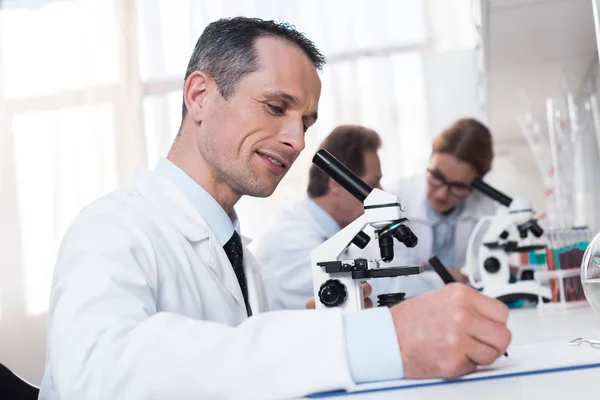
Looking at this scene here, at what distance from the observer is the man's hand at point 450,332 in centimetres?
76

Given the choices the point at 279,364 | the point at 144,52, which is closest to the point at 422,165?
the point at 144,52

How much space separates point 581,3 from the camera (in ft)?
6.87

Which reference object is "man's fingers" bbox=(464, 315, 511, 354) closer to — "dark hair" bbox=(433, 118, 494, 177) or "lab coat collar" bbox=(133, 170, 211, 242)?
"lab coat collar" bbox=(133, 170, 211, 242)

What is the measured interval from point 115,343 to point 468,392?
0.39 meters

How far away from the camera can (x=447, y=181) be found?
3.17 meters

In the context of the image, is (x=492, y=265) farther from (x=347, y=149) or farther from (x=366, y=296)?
(x=366, y=296)

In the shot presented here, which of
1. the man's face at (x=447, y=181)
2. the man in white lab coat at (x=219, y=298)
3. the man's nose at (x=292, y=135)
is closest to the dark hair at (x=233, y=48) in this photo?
the man in white lab coat at (x=219, y=298)

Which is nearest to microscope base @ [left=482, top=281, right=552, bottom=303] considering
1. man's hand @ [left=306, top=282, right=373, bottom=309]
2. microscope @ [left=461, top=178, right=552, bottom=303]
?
microscope @ [left=461, top=178, right=552, bottom=303]

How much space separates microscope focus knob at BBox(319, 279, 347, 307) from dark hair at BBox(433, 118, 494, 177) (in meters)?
2.09

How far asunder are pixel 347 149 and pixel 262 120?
1406 millimetres

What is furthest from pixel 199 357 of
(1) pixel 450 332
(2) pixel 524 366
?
(2) pixel 524 366

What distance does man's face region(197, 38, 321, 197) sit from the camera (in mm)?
1366

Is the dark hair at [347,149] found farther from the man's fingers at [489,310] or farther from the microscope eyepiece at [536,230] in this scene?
the man's fingers at [489,310]

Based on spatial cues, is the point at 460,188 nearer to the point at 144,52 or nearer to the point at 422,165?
the point at 422,165
